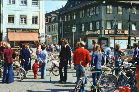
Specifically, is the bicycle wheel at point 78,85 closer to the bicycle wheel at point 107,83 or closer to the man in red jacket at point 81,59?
the man in red jacket at point 81,59

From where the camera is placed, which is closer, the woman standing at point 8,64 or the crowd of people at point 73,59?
the crowd of people at point 73,59

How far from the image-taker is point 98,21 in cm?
4419

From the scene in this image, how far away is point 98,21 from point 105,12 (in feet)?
6.90

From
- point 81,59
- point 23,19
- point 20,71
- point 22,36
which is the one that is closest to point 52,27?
point 23,19

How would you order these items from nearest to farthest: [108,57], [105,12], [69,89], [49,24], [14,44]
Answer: [69,89], [108,57], [14,44], [105,12], [49,24]

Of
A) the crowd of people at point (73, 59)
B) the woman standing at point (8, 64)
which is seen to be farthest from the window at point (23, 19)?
the woman standing at point (8, 64)

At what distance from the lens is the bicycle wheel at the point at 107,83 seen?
8273 mm

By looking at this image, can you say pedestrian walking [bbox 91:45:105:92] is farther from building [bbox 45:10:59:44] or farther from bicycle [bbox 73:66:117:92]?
building [bbox 45:10:59:44]

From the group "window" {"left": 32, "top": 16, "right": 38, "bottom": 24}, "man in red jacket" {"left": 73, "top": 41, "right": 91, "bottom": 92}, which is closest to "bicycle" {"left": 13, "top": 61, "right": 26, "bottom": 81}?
"man in red jacket" {"left": 73, "top": 41, "right": 91, "bottom": 92}

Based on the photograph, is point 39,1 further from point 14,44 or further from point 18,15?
point 14,44

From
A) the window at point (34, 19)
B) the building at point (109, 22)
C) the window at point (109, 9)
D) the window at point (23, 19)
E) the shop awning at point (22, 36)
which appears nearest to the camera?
the shop awning at point (22, 36)

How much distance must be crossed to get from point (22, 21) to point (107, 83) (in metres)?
29.4

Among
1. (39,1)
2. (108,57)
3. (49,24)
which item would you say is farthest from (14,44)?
(49,24)

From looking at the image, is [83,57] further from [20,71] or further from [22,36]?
[22,36]
